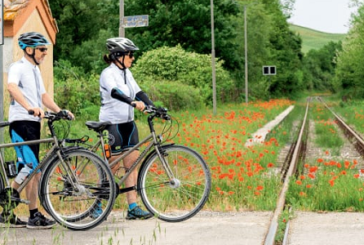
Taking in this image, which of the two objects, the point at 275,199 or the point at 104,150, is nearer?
the point at 104,150

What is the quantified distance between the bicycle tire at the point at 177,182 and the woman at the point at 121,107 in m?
0.25

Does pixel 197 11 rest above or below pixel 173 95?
above

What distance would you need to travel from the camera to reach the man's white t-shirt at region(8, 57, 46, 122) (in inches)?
259

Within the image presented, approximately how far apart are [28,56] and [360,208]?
12.9 feet

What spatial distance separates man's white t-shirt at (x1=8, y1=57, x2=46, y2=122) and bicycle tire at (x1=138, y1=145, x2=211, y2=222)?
48.9 inches

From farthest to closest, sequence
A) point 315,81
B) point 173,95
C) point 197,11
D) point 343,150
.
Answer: point 315,81 → point 197,11 → point 173,95 → point 343,150

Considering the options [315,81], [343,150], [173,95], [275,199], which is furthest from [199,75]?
[315,81]

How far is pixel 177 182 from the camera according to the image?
6734 millimetres

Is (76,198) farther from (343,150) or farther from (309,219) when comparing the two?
(343,150)

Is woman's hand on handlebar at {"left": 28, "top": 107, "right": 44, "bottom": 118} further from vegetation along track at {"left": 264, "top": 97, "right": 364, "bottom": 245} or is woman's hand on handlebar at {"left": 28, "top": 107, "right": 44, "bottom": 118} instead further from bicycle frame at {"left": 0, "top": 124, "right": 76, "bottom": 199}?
vegetation along track at {"left": 264, "top": 97, "right": 364, "bottom": 245}

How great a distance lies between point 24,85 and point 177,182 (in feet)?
5.83

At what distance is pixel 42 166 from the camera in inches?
258

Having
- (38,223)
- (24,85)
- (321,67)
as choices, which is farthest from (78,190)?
(321,67)

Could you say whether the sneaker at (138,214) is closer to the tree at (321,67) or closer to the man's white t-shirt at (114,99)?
the man's white t-shirt at (114,99)
